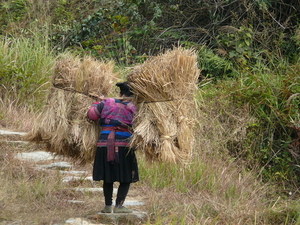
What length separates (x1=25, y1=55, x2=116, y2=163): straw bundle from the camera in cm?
451

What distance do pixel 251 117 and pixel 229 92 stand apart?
2.06ft

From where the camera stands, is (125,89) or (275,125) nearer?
(125,89)

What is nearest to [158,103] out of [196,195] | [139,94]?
[139,94]

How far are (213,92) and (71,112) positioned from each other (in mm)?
3441

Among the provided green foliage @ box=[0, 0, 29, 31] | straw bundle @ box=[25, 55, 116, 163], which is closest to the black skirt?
straw bundle @ box=[25, 55, 116, 163]

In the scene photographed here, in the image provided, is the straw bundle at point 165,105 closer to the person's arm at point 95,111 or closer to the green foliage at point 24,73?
the person's arm at point 95,111

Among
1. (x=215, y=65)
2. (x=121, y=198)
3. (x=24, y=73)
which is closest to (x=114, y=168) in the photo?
(x=121, y=198)

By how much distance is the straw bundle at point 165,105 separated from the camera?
13.5 ft

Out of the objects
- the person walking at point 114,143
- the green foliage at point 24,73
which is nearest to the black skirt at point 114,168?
the person walking at point 114,143

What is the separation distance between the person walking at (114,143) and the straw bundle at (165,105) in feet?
0.48

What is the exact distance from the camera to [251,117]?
6816 millimetres

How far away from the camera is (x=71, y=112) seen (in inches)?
181

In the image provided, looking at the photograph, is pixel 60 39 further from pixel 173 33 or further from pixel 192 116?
pixel 192 116

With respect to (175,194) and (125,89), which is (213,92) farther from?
(125,89)
